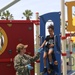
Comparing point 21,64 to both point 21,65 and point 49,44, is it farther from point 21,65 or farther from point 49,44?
point 49,44

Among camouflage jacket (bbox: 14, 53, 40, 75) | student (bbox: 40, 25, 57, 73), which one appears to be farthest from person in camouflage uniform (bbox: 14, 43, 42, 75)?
student (bbox: 40, 25, 57, 73)

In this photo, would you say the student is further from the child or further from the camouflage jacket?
the camouflage jacket

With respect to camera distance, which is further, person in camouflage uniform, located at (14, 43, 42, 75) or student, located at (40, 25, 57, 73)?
student, located at (40, 25, 57, 73)

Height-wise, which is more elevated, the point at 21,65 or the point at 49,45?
the point at 49,45

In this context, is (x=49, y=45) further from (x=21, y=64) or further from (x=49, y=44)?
(x=21, y=64)

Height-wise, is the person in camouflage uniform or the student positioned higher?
the student

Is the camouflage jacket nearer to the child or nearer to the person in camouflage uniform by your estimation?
the person in camouflage uniform

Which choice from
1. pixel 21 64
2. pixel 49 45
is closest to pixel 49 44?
pixel 49 45

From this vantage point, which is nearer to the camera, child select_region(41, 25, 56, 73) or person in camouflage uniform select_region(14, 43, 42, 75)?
person in camouflage uniform select_region(14, 43, 42, 75)

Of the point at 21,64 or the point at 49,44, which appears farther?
the point at 49,44

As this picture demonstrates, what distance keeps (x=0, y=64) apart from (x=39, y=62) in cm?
118

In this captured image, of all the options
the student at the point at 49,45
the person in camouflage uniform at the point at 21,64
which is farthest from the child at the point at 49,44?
the person in camouflage uniform at the point at 21,64

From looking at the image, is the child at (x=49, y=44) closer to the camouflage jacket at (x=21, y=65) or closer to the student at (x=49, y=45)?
the student at (x=49, y=45)

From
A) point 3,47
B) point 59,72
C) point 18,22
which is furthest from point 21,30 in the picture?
point 59,72
